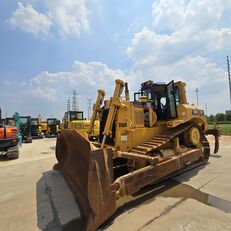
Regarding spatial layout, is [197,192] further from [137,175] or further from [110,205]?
[110,205]

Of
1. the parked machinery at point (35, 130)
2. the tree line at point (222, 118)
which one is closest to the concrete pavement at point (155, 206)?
the parked machinery at point (35, 130)

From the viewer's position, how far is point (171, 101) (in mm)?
6215

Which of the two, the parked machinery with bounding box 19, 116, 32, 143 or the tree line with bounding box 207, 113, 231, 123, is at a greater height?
the tree line with bounding box 207, 113, 231, 123

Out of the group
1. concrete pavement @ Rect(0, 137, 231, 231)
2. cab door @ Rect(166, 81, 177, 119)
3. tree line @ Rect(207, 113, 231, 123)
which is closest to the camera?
concrete pavement @ Rect(0, 137, 231, 231)

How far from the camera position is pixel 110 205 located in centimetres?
305

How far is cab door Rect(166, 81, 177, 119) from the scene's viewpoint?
242 inches

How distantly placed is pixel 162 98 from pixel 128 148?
242cm

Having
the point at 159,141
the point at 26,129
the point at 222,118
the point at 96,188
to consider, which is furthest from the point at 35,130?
the point at 222,118

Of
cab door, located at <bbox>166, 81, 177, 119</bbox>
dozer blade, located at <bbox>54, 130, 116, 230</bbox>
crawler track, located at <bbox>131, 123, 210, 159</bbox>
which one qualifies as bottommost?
dozer blade, located at <bbox>54, 130, 116, 230</bbox>

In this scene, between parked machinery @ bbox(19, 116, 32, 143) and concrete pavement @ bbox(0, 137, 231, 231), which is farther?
parked machinery @ bbox(19, 116, 32, 143)

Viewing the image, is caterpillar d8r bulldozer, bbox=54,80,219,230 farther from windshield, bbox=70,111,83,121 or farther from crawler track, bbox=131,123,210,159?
windshield, bbox=70,111,83,121

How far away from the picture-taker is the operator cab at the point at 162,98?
6.18 meters

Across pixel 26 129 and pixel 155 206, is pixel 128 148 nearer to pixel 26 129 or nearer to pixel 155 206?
pixel 155 206

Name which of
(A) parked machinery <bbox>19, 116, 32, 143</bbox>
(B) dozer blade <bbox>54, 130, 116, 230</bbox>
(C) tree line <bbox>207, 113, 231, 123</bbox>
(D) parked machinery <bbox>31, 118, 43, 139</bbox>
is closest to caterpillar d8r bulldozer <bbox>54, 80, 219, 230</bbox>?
(B) dozer blade <bbox>54, 130, 116, 230</bbox>
